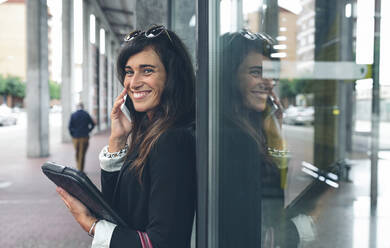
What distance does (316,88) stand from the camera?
261 inches

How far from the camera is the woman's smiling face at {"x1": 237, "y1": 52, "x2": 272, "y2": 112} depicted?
1225 millimetres

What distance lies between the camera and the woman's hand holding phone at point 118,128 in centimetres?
137

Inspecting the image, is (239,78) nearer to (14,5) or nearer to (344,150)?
(344,150)

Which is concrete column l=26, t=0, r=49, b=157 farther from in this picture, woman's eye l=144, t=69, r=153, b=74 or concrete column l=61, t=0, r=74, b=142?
woman's eye l=144, t=69, r=153, b=74

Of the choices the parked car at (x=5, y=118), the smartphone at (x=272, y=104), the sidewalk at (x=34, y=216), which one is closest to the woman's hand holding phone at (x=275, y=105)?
the smartphone at (x=272, y=104)

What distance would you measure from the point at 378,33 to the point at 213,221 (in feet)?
16.3

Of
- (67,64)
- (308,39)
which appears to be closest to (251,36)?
(308,39)

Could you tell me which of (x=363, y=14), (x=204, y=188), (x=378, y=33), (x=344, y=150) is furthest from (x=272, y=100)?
(x=344, y=150)

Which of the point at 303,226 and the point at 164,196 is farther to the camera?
the point at 303,226

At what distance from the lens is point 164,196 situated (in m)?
1.02

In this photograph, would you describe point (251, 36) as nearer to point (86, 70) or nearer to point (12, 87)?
point (86, 70)

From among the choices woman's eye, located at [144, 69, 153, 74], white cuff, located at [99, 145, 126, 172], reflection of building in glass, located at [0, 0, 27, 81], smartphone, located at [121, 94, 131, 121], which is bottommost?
white cuff, located at [99, 145, 126, 172]

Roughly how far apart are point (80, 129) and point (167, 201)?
22.3 feet

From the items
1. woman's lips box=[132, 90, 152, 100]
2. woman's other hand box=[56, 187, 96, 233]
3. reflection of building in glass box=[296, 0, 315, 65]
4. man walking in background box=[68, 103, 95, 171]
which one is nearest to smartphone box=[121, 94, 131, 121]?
woman's lips box=[132, 90, 152, 100]
